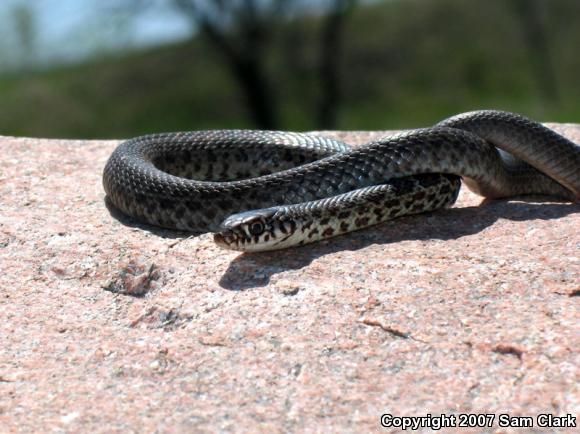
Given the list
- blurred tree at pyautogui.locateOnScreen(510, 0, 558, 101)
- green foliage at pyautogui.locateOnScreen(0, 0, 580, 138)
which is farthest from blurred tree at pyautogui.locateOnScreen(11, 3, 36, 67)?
blurred tree at pyautogui.locateOnScreen(510, 0, 558, 101)

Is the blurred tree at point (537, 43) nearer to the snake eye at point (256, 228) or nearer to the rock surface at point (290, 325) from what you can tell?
the rock surface at point (290, 325)

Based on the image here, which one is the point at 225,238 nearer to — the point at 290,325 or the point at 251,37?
the point at 290,325

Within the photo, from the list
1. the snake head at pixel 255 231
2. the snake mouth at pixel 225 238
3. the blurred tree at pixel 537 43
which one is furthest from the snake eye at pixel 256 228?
the blurred tree at pixel 537 43

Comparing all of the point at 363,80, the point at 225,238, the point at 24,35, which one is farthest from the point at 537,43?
the point at 225,238

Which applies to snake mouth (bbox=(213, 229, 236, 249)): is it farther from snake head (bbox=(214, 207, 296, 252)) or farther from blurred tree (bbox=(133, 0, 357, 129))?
blurred tree (bbox=(133, 0, 357, 129))

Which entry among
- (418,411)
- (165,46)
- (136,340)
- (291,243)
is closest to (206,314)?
(136,340)

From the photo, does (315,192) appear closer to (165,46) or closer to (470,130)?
(470,130)
